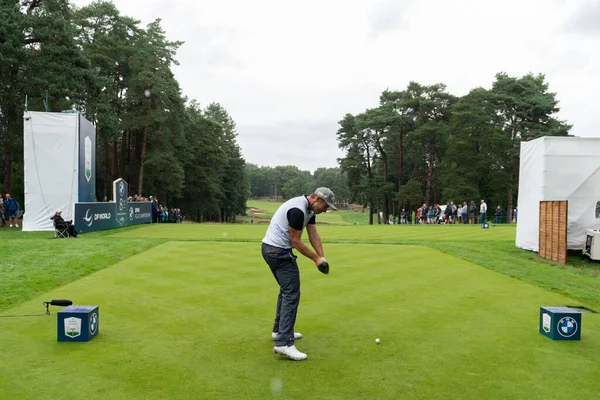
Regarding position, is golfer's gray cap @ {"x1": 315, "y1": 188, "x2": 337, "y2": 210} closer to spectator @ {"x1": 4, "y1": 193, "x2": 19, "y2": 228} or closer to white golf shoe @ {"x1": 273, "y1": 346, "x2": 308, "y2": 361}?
white golf shoe @ {"x1": 273, "y1": 346, "x2": 308, "y2": 361}

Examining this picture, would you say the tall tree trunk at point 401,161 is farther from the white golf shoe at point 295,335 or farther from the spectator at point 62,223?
the white golf shoe at point 295,335

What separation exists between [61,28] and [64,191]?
58.5 ft

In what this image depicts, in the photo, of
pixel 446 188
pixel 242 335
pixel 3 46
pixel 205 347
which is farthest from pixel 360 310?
pixel 446 188

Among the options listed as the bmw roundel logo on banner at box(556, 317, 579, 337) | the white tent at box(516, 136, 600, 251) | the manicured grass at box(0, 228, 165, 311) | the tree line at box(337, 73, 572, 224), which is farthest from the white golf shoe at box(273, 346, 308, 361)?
the tree line at box(337, 73, 572, 224)

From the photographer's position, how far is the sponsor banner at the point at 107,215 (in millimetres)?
21922

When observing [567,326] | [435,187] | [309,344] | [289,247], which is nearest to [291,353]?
[309,344]

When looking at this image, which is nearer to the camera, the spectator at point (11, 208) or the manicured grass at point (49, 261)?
the manicured grass at point (49, 261)

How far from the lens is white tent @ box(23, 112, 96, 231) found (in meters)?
22.9

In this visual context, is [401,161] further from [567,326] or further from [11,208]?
[567,326]

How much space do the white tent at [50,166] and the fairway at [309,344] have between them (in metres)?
14.9

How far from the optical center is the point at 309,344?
583cm

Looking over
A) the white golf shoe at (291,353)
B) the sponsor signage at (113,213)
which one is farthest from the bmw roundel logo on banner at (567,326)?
the sponsor signage at (113,213)

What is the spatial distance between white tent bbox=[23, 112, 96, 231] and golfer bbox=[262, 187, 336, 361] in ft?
68.0

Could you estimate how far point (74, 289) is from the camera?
914 centimetres
